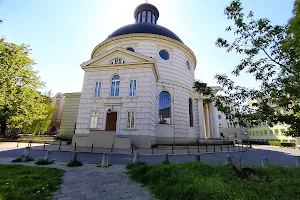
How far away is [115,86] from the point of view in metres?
19.4

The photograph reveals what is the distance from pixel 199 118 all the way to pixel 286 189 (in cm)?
2161

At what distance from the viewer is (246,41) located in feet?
20.8

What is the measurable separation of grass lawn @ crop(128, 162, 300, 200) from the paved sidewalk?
0.52 metres

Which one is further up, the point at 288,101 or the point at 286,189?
the point at 288,101

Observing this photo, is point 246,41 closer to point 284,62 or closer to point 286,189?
point 284,62

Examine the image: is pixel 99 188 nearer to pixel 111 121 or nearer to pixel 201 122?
pixel 111 121

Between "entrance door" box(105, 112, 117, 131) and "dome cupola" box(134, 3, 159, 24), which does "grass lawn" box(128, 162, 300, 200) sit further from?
"dome cupola" box(134, 3, 159, 24)

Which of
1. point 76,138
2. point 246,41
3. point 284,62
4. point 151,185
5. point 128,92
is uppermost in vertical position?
point 128,92

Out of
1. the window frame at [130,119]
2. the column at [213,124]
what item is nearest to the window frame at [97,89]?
the window frame at [130,119]

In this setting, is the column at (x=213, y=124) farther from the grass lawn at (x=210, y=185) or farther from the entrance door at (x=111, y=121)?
the grass lawn at (x=210, y=185)

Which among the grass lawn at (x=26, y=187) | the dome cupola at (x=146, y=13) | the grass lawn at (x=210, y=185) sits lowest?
the grass lawn at (x=26, y=187)

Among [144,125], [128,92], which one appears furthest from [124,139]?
[128,92]

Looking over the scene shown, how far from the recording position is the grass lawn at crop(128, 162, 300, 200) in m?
4.17

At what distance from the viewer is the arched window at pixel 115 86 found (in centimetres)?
1914
